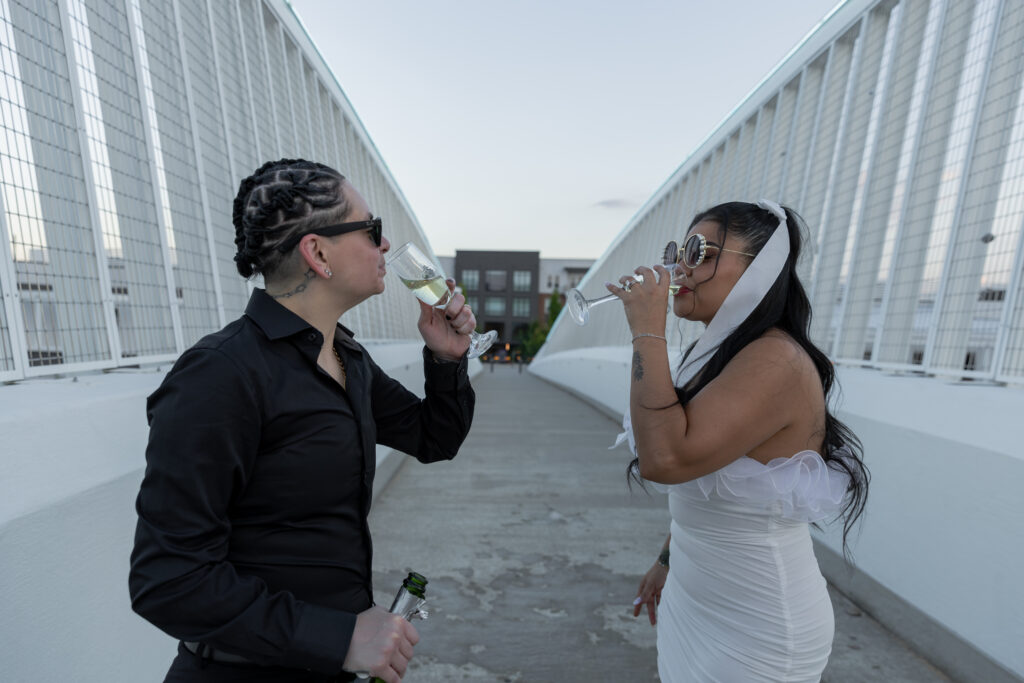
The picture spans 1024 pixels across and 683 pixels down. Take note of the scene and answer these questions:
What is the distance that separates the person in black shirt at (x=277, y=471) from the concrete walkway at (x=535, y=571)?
6.49 ft

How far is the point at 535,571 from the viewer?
401 centimetres

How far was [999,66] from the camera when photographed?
393 cm

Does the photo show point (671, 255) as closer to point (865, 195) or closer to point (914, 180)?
point (914, 180)

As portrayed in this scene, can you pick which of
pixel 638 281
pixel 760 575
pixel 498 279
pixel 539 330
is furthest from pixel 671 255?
pixel 498 279

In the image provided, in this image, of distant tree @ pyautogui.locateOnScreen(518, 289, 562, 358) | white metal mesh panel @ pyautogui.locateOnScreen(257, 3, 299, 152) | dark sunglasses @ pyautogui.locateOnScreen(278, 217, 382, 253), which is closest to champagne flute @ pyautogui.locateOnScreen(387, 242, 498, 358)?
dark sunglasses @ pyautogui.locateOnScreen(278, 217, 382, 253)

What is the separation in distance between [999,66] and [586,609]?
4481 millimetres

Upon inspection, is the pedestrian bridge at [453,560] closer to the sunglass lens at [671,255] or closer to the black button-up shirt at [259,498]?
the black button-up shirt at [259,498]

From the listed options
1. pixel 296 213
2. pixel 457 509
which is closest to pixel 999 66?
pixel 296 213

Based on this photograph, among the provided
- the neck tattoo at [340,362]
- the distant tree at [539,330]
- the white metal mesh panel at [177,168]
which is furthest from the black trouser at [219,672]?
the distant tree at [539,330]

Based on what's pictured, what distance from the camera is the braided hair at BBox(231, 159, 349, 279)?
1.26 meters

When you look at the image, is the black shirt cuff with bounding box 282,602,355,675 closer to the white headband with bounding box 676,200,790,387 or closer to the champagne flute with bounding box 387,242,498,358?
the champagne flute with bounding box 387,242,498,358

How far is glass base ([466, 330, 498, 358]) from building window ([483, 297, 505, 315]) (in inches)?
2768

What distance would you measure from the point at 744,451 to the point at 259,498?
1.17 meters

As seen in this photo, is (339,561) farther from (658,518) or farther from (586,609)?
(658,518)
